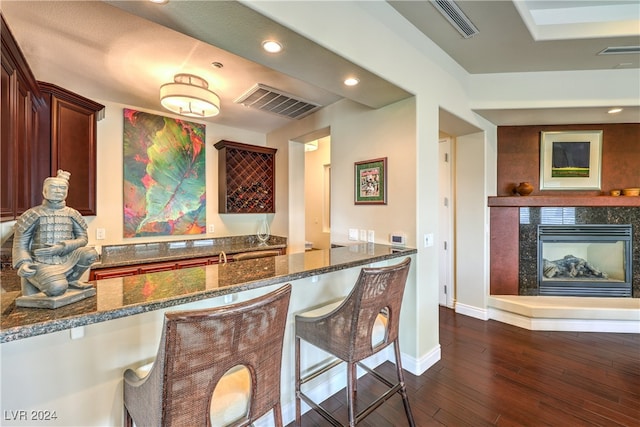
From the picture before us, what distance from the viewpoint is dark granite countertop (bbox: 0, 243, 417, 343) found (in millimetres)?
833

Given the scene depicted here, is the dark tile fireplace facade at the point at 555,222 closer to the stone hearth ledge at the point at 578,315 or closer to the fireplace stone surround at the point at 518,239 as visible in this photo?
the fireplace stone surround at the point at 518,239

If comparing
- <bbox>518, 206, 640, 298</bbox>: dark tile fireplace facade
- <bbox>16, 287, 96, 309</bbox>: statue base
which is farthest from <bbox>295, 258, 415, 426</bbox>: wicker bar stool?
<bbox>518, 206, 640, 298</bbox>: dark tile fireplace facade

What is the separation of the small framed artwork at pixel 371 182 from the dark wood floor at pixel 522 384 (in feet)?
5.06

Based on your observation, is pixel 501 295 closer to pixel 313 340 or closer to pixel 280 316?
pixel 313 340

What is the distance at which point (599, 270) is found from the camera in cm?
349

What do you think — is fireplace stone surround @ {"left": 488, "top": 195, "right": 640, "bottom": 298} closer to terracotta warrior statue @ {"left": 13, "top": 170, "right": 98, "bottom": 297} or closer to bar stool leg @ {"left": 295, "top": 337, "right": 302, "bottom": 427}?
bar stool leg @ {"left": 295, "top": 337, "right": 302, "bottom": 427}

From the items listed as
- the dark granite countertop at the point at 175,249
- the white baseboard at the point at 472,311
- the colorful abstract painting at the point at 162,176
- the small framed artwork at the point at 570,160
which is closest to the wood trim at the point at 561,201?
the small framed artwork at the point at 570,160

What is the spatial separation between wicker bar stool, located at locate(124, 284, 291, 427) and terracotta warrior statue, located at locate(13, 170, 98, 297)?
1.54 ft

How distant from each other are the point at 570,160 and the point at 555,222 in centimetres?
82

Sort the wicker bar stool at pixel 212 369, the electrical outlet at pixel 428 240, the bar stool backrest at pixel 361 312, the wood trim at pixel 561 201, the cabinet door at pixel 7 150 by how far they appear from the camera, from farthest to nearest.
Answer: the wood trim at pixel 561 201
the electrical outlet at pixel 428 240
the cabinet door at pixel 7 150
the bar stool backrest at pixel 361 312
the wicker bar stool at pixel 212 369

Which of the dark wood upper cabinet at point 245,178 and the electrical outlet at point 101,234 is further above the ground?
the dark wood upper cabinet at point 245,178

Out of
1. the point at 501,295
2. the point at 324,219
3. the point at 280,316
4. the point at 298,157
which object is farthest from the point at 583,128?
the point at 280,316

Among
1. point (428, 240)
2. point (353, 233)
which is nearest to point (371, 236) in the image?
point (353, 233)

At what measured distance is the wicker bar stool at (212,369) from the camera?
0.81m
